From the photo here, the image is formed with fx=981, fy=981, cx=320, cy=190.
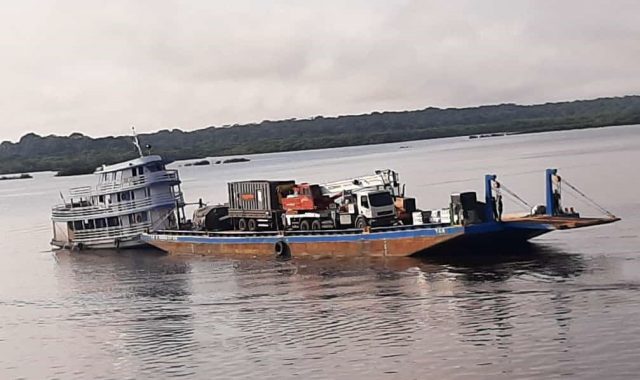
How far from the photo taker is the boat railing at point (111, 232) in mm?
57188

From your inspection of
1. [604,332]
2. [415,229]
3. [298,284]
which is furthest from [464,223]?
[604,332]

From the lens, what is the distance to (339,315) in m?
31.5

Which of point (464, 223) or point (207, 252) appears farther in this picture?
point (207, 252)

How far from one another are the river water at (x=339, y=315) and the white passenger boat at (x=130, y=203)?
3.43m

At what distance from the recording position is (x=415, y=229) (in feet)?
139

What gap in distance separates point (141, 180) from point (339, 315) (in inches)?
1074

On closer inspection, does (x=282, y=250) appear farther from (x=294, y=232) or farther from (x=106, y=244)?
(x=106, y=244)

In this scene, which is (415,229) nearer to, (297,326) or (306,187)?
(306,187)

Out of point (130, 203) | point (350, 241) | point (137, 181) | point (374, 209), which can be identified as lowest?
point (350, 241)

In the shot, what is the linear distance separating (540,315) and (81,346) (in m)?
14.3

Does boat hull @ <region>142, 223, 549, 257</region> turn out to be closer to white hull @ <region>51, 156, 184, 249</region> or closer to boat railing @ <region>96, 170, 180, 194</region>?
white hull @ <region>51, 156, 184, 249</region>

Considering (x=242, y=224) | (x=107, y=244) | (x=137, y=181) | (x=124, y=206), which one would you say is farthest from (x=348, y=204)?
(x=107, y=244)

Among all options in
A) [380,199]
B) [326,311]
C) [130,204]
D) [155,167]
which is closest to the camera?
[326,311]

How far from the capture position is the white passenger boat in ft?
185
